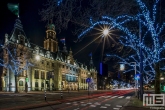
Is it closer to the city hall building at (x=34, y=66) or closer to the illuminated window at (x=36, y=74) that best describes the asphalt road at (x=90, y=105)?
the city hall building at (x=34, y=66)

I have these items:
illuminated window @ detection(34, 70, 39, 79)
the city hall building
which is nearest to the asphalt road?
the city hall building

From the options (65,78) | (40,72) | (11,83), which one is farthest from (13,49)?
(65,78)

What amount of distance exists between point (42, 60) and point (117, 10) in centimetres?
6988

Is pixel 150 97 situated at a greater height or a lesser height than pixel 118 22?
lesser

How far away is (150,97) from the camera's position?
16109 mm

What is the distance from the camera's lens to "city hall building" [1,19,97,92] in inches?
2005

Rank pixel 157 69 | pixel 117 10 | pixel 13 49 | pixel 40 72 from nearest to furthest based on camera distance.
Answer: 1. pixel 117 10
2. pixel 157 69
3. pixel 13 49
4. pixel 40 72

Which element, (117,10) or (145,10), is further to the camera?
(145,10)

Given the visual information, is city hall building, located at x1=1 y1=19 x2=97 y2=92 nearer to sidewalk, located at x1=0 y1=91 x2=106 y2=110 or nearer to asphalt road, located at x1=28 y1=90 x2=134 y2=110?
sidewalk, located at x1=0 y1=91 x2=106 y2=110

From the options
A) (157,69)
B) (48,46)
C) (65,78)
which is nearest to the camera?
(157,69)

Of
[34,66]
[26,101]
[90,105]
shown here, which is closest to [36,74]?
[34,66]

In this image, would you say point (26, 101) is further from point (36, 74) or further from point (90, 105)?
point (36, 74)

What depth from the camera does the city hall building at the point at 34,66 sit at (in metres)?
50.9

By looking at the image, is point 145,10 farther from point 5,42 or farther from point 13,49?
point 5,42
